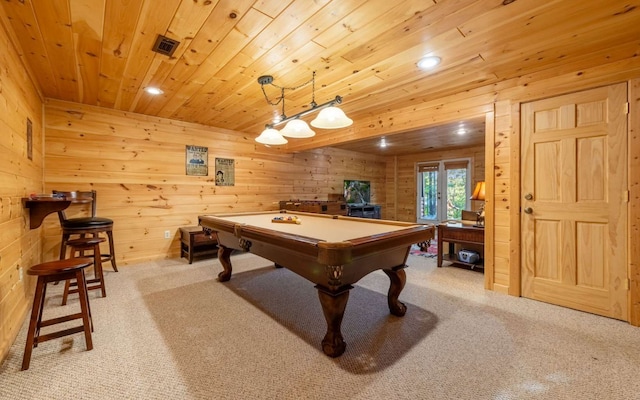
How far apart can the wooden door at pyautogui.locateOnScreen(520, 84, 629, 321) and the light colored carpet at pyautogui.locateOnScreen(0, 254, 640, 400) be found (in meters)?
0.23

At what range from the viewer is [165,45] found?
7.00 ft

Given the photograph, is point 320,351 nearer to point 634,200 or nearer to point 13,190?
point 13,190

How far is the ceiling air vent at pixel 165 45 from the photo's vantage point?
2057mm

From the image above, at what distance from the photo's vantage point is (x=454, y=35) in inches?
78.3

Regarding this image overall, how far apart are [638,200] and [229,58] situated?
3596 mm

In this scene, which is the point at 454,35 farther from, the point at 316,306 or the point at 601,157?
the point at 316,306

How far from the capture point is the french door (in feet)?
22.7

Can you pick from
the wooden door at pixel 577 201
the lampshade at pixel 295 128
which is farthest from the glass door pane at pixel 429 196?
the lampshade at pixel 295 128

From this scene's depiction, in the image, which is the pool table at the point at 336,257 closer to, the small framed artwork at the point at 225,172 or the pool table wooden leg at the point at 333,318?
the pool table wooden leg at the point at 333,318

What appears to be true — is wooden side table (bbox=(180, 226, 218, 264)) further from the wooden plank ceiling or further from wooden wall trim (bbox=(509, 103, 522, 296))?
wooden wall trim (bbox=(509, 103, 522, 296))

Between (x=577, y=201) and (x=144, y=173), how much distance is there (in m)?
5.25

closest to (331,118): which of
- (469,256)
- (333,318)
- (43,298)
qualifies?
(333,318)

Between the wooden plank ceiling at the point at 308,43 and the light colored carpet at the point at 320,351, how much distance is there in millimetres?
2211

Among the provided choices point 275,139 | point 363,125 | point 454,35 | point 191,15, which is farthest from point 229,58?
point 363,125
